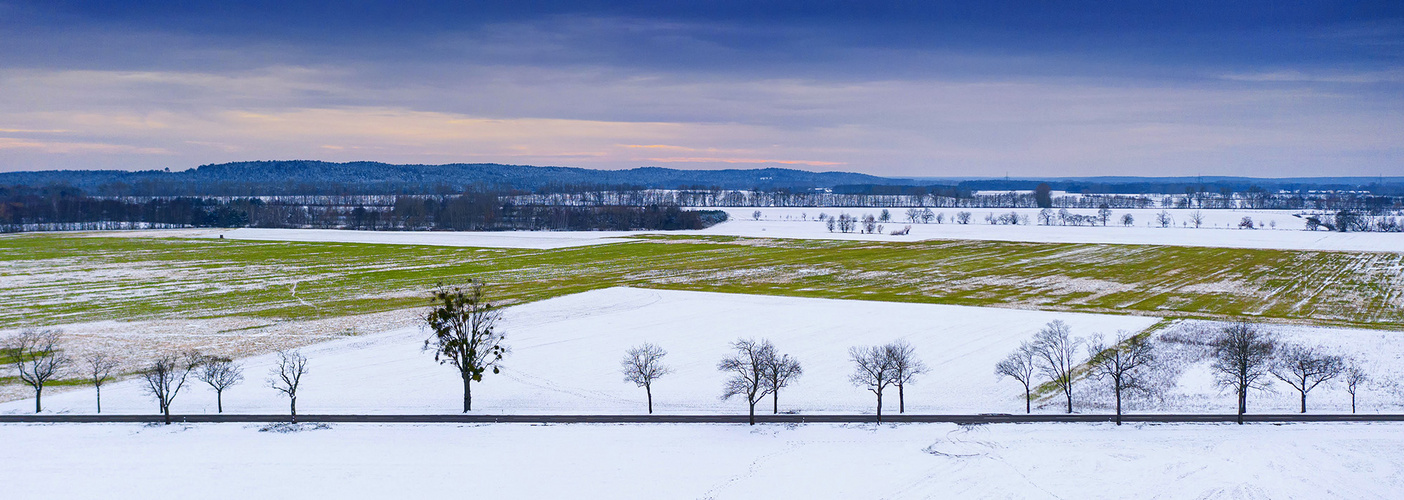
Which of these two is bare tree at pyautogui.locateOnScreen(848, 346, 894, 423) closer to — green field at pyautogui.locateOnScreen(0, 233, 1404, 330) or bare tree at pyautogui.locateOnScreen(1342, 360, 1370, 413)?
bare tree at pyautogui.locateOnScreen(1342, 360, 1370, 413)

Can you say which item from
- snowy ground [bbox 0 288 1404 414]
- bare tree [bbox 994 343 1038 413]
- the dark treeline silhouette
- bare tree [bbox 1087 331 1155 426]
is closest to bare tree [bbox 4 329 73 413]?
snowy ground [bbox 0 288 1404 414]

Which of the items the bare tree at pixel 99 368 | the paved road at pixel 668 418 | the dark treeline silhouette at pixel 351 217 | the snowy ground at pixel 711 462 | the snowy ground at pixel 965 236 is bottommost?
the snowy ground at pixel 711 462

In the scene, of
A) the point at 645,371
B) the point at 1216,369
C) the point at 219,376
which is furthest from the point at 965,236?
the point at 219,376

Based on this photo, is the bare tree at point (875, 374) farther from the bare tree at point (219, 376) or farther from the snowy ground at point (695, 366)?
the bare tree at point (219, 376)

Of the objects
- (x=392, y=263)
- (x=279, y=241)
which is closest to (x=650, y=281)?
(x=392, y=263)

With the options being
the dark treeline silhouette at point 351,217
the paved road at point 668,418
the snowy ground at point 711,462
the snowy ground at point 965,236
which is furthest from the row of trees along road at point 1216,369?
the dark treeline silhouette at point 351,217

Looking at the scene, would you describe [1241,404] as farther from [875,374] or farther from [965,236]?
[965,236]

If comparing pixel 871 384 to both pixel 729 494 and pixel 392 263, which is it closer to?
pixel 729 494
